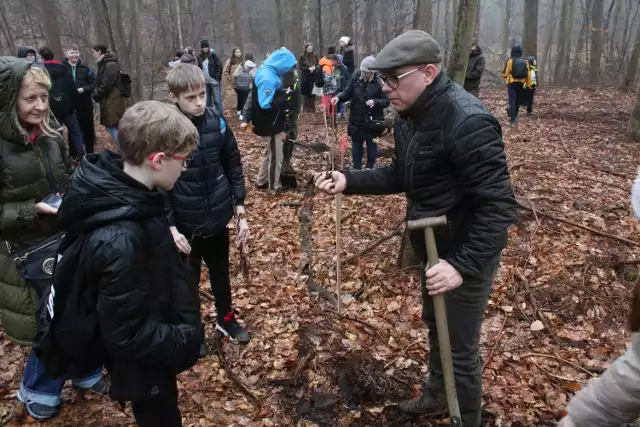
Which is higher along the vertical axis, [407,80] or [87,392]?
[407,80]

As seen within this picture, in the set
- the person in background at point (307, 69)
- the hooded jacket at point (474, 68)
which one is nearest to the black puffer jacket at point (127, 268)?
the hooded jacket at point (474, 68)

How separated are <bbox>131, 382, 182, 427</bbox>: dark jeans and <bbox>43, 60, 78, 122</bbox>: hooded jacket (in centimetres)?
832

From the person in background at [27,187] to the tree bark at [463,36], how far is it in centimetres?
386

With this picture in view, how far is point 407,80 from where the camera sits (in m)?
2.49

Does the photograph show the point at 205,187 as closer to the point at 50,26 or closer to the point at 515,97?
the point at 515,97

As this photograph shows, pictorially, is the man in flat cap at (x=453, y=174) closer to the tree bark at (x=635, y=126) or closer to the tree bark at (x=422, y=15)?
the tree bark at (x=635, y=126)

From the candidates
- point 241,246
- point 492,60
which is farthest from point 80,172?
point 492,60

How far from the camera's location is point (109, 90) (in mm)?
9266

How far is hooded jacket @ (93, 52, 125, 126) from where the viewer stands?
9.16m

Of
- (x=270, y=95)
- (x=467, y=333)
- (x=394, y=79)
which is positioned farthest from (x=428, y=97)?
(x=270, y=95)

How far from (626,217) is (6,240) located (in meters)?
7.30

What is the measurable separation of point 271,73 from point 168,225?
566 centimetres

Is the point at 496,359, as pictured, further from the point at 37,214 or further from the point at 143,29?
the point at 143,29

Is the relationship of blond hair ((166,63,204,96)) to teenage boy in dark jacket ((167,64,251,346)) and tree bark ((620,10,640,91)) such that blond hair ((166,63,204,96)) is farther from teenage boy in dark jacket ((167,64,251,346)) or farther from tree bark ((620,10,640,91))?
Result: tree bark ((620,10,640,91))
